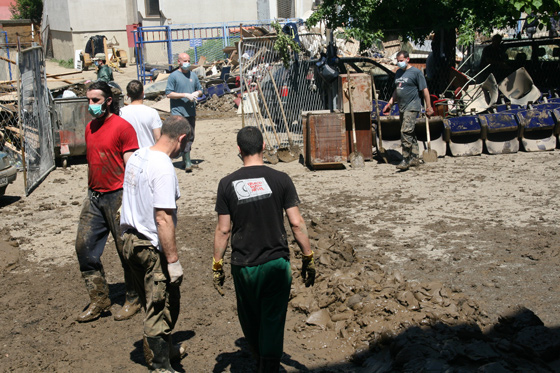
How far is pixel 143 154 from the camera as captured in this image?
4.07 meters

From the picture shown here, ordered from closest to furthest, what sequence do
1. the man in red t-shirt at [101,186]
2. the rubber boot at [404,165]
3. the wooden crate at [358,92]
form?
the man in red t-shirt at [101,186] < the rubber boot at [404,165] < the wooden crate at [358,92]

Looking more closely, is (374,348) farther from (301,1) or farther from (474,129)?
(301,1)

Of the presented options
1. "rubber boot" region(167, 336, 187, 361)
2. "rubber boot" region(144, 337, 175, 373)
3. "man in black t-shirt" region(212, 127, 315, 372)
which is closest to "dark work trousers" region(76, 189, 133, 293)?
"rubber boot" region(167, 336, 187, 361)

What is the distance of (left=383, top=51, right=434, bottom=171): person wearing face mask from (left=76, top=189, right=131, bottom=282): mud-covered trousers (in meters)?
6.37

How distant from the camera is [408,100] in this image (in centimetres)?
1023

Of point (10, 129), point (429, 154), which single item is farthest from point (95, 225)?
point (10, 129)

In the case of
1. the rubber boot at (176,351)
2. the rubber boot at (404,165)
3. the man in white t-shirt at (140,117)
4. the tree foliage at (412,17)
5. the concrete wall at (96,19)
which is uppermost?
the concrete wall at (96,19)

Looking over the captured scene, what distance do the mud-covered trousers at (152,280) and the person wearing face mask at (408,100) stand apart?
6964 mm

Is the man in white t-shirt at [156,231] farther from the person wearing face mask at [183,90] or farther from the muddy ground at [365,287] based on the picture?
the person wearing face mask at [183,90]

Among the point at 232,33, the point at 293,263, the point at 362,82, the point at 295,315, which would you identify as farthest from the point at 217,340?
the point at 232,33

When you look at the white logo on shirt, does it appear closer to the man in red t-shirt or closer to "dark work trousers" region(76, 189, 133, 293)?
the man in red t-shirt

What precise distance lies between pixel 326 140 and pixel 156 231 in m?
7.01

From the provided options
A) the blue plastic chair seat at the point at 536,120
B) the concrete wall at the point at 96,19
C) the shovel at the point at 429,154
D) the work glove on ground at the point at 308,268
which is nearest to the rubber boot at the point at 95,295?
the work glove on ground at the point at 308,268

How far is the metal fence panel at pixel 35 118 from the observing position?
400 inches
